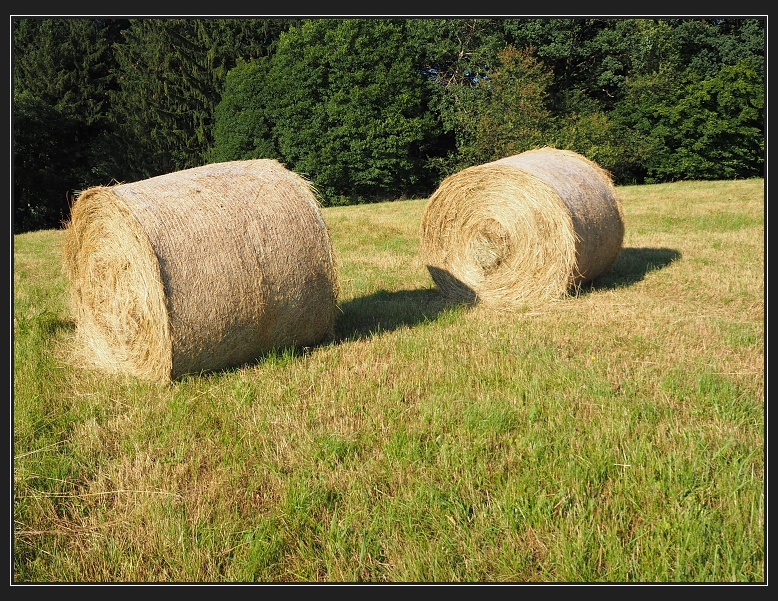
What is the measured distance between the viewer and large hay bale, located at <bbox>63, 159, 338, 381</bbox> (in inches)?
207

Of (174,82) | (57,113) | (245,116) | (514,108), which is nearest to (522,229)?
(514,108)

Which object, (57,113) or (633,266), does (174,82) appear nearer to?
(57,113)

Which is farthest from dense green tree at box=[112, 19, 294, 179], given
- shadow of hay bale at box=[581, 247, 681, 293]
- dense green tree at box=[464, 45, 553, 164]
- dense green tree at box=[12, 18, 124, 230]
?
shadow of hay bale at box=[581, 247, 681, 293]

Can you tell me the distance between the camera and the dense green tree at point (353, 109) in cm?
3098

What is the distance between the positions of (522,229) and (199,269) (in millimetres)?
4622

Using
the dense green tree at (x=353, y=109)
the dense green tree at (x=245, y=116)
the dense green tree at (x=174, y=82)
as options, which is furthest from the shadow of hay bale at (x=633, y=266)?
the dense green tree at (x=174, y=82)

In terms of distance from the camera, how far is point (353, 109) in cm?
3153

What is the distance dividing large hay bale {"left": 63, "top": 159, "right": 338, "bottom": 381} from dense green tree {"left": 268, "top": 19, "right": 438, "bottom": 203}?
86.2 feet

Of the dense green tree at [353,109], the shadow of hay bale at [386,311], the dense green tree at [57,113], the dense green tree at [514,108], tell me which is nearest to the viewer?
the shadow of hay bale at [386,311]

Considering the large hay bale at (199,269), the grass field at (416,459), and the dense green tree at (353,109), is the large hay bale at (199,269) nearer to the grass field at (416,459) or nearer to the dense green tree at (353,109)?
the grass field at (416,459)

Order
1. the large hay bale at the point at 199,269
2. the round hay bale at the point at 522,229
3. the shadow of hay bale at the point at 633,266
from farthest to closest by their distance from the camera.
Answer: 1. the shadow of hay bale at the point at 633,266
2. the round hay bale at the point at 522,229
3. the large hay bale at the point at 199,269

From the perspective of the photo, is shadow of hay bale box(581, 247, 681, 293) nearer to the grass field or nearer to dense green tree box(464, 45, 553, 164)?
the grass field

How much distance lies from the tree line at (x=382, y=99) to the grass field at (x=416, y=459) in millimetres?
25758

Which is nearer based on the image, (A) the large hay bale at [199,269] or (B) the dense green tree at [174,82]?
(A) the large hay bale at [199,269]
